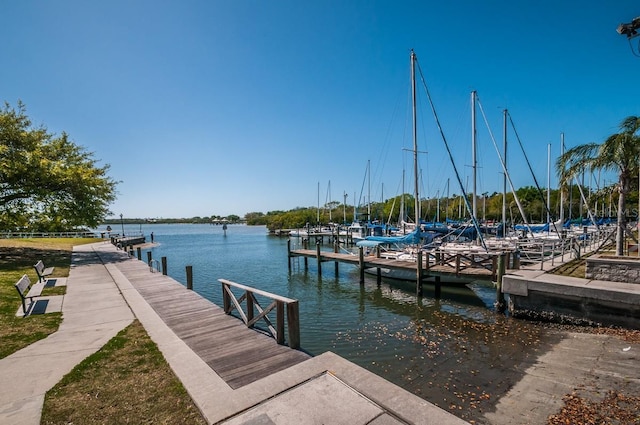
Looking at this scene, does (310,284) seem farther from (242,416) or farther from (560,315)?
(242,416)

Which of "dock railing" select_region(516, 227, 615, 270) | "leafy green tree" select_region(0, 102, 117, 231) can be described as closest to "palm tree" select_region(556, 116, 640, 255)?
"dock railing" select_region(516, 227, 615, 270)

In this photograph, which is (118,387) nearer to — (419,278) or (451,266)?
(419,278)

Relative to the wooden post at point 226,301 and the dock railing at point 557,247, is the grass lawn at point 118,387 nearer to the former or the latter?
the wooden post at point 226,301

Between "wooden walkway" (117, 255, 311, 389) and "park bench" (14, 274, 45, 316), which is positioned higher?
"park bench" (14, 274, 45, 316)

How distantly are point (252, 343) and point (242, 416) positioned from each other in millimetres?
3567

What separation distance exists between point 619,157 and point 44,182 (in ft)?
114

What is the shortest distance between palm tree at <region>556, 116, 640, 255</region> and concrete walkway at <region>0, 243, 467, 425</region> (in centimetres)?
1715

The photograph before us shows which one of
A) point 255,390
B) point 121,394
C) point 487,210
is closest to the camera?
point 255,390

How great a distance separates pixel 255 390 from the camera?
5105 millimetres

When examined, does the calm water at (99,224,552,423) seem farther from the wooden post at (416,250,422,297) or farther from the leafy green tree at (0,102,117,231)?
the leafy green tree at (0,102,117,231)

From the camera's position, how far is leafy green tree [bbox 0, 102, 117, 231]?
22422 millimetres

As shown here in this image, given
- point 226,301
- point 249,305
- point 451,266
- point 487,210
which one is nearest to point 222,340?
point 249,305

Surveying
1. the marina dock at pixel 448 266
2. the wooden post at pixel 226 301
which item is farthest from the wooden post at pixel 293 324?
the marina dock at pixel 448 266

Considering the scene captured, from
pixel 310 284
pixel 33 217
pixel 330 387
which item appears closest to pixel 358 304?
pixel 310 284
